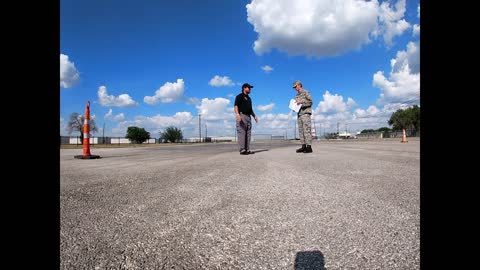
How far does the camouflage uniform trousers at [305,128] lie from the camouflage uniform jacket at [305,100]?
0.44ft

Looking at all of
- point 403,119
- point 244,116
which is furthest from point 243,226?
point 403,119

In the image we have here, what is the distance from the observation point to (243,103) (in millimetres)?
7238

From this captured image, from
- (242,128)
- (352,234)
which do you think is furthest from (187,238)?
(242,128)

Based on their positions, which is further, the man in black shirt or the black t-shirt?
the black t-shirt

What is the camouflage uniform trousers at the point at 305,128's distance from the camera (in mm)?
6910

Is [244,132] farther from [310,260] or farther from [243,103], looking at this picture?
[310,260]

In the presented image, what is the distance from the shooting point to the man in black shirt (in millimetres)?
6973

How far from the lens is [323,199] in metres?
2.00

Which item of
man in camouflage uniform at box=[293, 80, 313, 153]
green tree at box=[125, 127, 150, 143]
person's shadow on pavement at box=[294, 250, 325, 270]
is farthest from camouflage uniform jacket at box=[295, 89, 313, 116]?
green tree at box=[125, 127, 150, 143]

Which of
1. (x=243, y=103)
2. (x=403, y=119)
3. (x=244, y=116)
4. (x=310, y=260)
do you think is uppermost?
(x=403, y=119)

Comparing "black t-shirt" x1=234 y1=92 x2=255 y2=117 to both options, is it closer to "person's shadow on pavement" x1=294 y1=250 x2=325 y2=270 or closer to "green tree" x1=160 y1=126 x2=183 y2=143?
"person's shadow on pavement" x1=294 y1=250 x2=325 y2=270

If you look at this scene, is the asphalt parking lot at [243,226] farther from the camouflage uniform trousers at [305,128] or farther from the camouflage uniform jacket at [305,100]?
the camouflage uniform jacket at [305,100]

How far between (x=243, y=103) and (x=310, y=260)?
6325 millimetres

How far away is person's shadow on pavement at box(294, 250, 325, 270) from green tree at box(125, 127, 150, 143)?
102 meters
